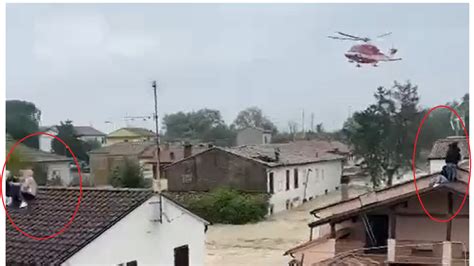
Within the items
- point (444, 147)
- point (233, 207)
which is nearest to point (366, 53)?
point (444, 147)

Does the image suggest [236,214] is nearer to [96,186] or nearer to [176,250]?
[176,250]

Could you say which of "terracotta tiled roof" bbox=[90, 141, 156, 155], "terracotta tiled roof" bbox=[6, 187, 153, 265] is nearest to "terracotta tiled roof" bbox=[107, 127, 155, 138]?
"terracotta tiled roof" bbox=[90, 141, 156, 155]

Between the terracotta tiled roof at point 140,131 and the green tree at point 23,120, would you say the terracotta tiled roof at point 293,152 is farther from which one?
the green tree at point 23,120

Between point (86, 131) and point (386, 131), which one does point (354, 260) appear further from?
point (86, 131)

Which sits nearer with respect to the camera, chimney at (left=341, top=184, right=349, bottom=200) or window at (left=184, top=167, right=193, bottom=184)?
chimney at (left=341, top=184, right=349, bottom=200)

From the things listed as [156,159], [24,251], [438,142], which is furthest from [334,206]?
[24,251]

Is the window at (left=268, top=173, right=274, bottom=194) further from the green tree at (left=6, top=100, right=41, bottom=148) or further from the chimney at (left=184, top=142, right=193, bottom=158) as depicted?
the green tree at (left=6, top=100, right=41, bottom=148)
